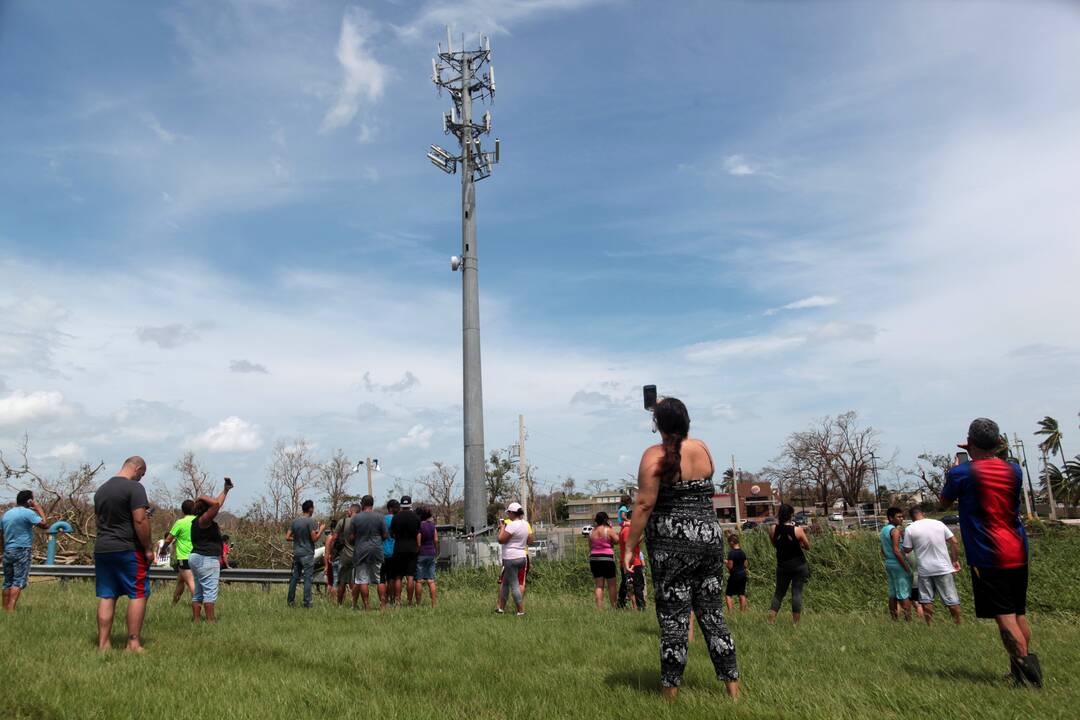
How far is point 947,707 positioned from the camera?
467cm

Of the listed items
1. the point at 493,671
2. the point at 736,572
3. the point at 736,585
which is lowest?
the point at 736,585

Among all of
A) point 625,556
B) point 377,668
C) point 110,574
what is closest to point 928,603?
point 625,556

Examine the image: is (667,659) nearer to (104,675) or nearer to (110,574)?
(104,675)

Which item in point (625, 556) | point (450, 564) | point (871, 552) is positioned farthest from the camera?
point (450, 564)

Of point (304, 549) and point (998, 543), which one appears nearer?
point (998, 543)

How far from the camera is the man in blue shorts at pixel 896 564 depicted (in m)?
11.2

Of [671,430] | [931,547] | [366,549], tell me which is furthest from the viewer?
[366,549]

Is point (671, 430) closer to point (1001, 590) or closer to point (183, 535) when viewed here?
point (1001, 590)

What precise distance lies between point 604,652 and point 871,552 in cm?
1345

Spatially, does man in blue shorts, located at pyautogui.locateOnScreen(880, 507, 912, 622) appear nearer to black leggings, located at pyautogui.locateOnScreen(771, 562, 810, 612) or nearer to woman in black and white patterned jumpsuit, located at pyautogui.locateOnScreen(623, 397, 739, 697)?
black leggings, located at pyautogui.locateOnScreen(771, 562, 810, 612)

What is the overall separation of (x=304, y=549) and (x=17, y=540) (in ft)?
12.7

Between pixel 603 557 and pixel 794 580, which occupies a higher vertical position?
pixel 603 557

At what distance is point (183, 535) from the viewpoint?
11250mm

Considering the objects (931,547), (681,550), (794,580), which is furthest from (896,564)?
(681,550)
